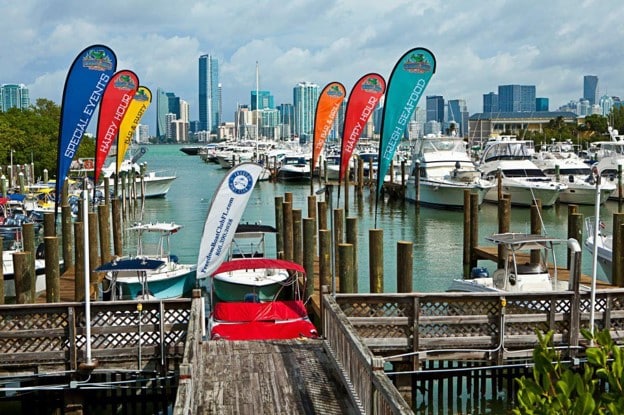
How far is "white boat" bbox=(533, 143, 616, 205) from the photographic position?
54.3 meters

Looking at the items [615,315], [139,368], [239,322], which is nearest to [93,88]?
[239,322]

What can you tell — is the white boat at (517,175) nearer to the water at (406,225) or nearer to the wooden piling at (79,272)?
the water at (406,225)

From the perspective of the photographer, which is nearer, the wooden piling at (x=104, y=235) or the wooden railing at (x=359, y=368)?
the wooden railing at (x=359, y=368)

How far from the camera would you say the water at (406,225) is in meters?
32.6

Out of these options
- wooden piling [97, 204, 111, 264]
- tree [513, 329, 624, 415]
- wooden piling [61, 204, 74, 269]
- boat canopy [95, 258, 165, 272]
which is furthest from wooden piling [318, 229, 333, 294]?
tree [513, 329, 624, 415]

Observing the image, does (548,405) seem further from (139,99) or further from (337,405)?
(139,99)

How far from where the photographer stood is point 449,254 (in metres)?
37.2

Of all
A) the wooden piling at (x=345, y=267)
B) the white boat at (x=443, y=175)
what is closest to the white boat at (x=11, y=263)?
the wooden piling at (x=345, y=267)

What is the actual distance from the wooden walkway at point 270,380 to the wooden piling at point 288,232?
12.7 meters

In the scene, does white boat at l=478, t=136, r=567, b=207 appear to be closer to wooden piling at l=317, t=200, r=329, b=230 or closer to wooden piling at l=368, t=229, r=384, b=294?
wooden piling at l=317, t=200, r=329, b=230

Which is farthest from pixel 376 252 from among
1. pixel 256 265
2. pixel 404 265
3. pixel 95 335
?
pixel 95 335

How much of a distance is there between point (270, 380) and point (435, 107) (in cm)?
18614

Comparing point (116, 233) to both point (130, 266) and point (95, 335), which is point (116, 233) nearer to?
point (130, 266)

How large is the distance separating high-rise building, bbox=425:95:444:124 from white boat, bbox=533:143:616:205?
122 m
